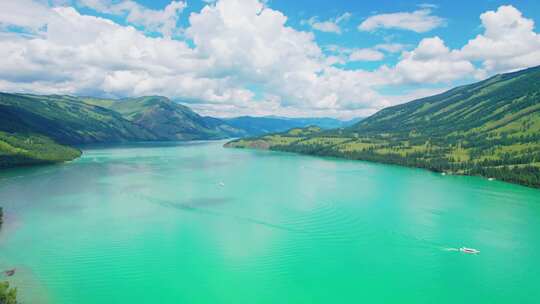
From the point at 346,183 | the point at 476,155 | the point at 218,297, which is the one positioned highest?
the point at 476,155

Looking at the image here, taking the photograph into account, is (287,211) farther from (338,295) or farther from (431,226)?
(338,295)

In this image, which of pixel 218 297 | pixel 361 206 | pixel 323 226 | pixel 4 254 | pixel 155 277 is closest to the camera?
pixel 218 297

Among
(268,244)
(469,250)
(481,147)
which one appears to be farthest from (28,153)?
(481,147)

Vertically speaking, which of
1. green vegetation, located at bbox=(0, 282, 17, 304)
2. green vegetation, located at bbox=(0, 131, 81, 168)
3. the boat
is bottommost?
green vegetation, located at bbox=(0, 282, 17, 304)

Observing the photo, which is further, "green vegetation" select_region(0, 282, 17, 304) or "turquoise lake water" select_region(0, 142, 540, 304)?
"turquoise lake water" select_region(0, 142, 540, 304)

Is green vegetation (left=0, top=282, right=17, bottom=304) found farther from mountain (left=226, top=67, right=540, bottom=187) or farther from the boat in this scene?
mountain (left=226, top=67, right=540, bottom=187)

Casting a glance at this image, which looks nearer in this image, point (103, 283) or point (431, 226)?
point (103, 283)

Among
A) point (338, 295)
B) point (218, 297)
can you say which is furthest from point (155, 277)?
point (338, 295)

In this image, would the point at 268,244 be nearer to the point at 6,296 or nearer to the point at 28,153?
the point at 6,296

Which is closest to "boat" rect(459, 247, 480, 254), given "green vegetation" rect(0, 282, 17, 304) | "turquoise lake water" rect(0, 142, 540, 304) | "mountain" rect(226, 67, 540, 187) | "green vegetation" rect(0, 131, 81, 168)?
"turquoise lake water" rect(0, 142, 540, 304)
